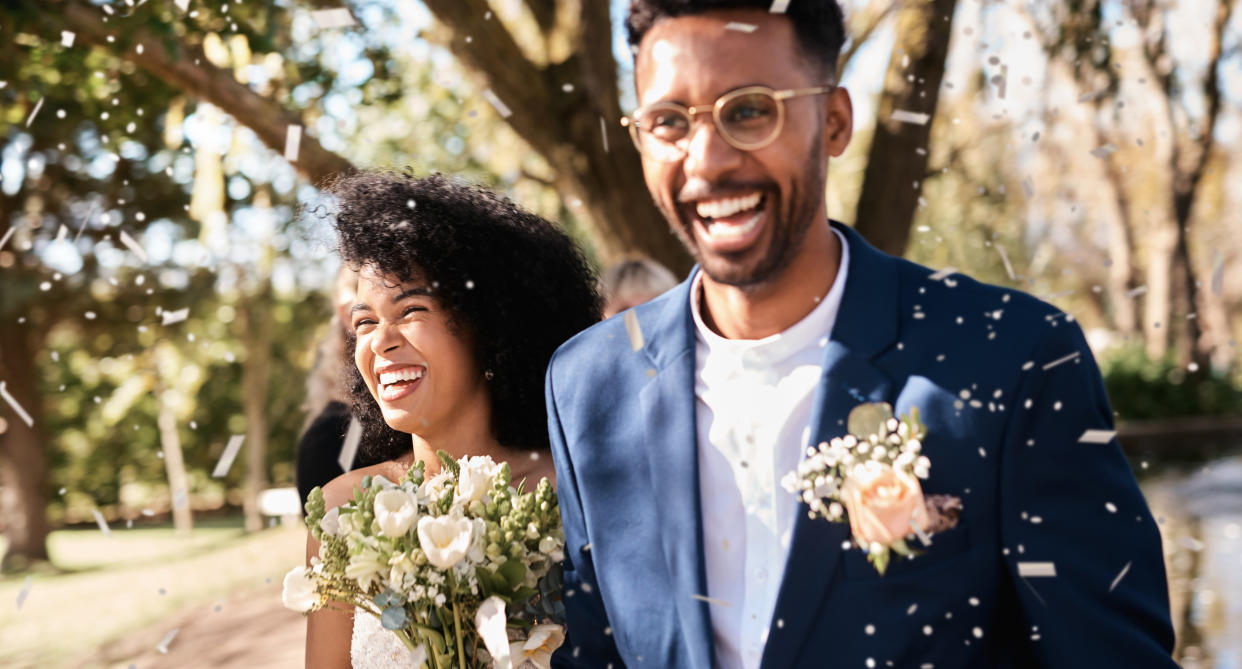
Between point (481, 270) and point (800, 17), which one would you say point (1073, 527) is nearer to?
point (800, 17)

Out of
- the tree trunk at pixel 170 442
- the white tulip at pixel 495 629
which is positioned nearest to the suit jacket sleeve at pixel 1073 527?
the white tulip at pixel 495 629

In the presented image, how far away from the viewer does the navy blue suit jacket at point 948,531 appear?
1.69 meters

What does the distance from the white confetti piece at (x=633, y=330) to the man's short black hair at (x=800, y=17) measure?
523 mm

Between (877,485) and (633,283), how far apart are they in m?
2.85

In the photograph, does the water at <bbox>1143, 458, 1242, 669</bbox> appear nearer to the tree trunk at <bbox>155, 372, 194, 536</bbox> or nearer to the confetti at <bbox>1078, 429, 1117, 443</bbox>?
the confetti at <bbox>1078, 429, 1117, 443</bbox>

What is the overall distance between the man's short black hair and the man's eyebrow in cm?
90

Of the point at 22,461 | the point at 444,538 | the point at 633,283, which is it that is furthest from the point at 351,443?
the point at 22,461

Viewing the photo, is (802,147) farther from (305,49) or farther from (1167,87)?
(1167,87)

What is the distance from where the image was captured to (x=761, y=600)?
186 centimetres

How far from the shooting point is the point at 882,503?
171 centimetres

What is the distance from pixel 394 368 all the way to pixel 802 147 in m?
1.15

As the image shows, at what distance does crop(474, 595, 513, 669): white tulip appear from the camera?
6.77 ft

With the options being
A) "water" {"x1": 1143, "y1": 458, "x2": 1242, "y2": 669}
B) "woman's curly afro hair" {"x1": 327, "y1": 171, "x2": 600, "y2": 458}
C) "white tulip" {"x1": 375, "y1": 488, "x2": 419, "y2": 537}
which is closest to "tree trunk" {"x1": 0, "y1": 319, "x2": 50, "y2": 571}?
"water" {"x1": 1143, "y1": 458, "x2": 1242, "y2": 669}

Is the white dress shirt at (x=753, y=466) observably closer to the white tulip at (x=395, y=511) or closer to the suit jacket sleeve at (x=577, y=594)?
the suit jacket sleeve at (x=577, y=594)
